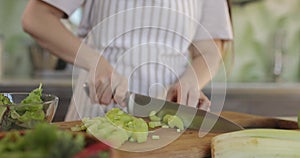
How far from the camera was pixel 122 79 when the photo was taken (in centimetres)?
98

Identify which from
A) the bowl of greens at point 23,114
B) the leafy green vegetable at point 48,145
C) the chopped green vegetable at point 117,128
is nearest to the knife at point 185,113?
the chopped green vegetable at point 117,128

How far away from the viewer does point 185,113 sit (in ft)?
2.82

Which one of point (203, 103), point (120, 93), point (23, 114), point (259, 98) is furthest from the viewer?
point (259, 98)

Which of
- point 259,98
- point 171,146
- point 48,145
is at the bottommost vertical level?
point 259,98

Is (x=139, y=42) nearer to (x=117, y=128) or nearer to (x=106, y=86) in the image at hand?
(x=106, y=86)

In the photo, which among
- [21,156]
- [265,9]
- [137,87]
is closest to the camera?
[21,156]

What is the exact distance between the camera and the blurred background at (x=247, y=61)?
7.11 ft

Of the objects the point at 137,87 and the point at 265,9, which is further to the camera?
the point at 265,9

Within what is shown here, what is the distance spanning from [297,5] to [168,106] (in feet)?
6.72

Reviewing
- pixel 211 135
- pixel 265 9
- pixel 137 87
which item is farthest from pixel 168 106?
pixel 265 9

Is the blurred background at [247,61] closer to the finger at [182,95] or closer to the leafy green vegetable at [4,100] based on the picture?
the finger at [182,95]

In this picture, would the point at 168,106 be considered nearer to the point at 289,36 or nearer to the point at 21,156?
the point at 21,156

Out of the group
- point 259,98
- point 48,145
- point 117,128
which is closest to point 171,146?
Answer: point 117,128

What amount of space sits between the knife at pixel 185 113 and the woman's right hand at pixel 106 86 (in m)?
0.02
